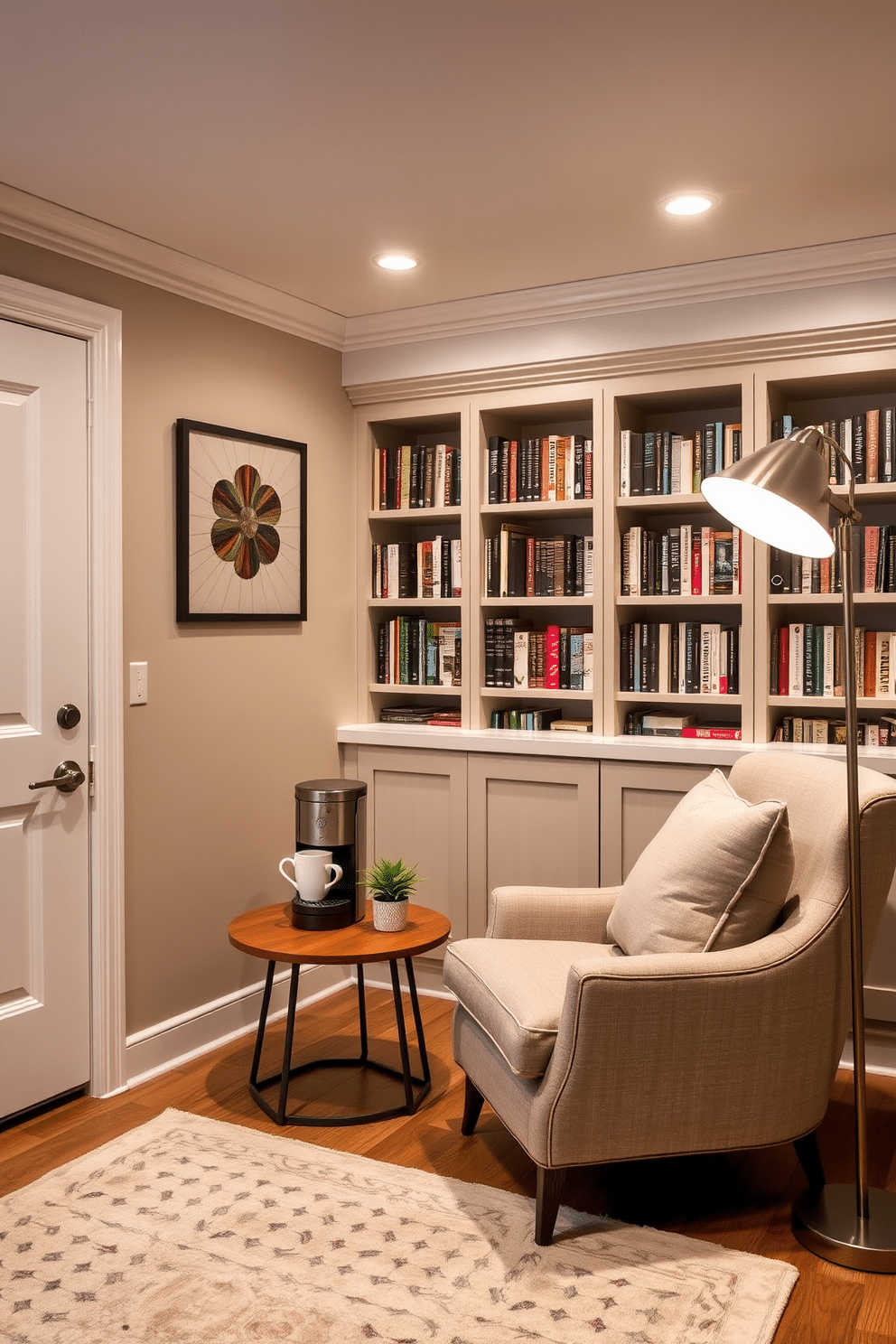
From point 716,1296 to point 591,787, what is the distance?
163 cm

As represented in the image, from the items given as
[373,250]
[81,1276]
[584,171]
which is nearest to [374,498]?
[373,250]

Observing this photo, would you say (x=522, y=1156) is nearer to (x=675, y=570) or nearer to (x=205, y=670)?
(x=205, y=670)

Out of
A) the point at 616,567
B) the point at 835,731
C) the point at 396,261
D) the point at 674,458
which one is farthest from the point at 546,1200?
the point at 396,261

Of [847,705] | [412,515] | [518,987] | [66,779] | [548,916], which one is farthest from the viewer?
[412,515]

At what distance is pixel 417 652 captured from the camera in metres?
4.06

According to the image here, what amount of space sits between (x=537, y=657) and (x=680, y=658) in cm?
50

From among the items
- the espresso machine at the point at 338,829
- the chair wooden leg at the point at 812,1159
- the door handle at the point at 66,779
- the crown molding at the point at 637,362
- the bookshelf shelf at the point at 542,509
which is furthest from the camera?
the bookshelf shelf at the point at 542,509

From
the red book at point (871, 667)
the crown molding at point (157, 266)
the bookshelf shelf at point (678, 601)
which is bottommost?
the red book at point (871, 667)

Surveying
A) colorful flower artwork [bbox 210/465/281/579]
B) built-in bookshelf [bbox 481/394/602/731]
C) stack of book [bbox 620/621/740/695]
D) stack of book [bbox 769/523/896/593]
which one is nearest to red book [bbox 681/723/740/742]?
stack of book [bbox 620/621/740/695]

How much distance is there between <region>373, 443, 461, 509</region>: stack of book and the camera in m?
3.93

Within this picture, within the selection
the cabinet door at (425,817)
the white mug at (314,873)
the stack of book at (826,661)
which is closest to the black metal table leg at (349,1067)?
the white mug at (314,873)

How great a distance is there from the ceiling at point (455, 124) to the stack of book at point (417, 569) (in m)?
1.06

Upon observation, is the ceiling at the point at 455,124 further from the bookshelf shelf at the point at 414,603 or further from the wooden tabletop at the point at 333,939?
the wooden tabletop at the point at 333,939

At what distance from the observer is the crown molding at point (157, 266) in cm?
277
